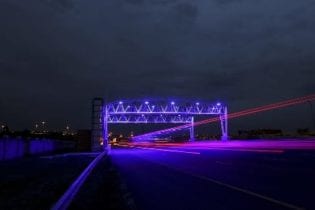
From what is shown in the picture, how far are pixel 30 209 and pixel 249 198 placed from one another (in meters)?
5.36

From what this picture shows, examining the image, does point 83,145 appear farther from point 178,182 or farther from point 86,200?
point 86,200

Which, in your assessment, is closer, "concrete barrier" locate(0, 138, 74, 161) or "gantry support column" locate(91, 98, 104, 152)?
"concrete barrier" locate(0, 138, 74, 161)

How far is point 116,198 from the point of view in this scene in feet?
47.6

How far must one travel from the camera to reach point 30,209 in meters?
11.8

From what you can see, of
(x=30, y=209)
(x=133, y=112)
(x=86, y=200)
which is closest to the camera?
(x=30, y=209)

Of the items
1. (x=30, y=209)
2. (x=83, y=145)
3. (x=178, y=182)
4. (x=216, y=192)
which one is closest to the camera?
(x=30, y=209)

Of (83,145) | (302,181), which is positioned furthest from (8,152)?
(302,181)

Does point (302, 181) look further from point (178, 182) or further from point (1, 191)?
point (1, 191)

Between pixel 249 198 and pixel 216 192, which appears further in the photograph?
pixel 216 192

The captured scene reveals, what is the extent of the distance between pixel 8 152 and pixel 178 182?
37.8m

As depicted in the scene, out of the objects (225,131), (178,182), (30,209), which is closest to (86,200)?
(30,209)

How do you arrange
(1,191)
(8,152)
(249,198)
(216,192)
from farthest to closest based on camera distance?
(8,152) < (1,191) < (216,192) < (249,198)

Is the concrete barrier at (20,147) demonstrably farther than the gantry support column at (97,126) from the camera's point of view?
No

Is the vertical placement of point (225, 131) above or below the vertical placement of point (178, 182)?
above
